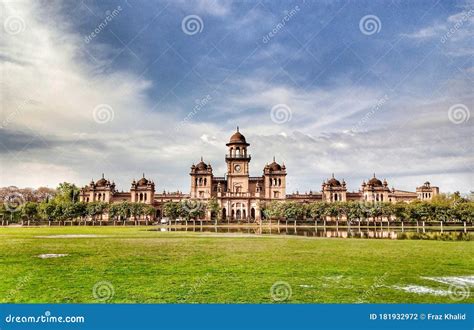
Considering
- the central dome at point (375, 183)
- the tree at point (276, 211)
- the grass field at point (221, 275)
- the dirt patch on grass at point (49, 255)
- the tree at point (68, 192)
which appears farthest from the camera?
the central dome at point (375, 183)

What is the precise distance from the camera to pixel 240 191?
72375 mm

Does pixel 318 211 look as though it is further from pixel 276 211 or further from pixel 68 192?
pixel 68 192

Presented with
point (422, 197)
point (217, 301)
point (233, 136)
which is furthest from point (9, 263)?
point (422, 197)

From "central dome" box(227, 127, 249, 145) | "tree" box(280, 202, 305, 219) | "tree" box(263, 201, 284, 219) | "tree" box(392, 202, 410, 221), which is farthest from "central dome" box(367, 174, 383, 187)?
"tree" box(263, 201, 284, 219)

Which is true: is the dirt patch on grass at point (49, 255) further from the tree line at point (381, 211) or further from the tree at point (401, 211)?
the tree at point (401, 211)

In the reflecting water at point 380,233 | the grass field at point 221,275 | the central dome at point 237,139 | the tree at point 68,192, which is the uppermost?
the central dome at point 237,139

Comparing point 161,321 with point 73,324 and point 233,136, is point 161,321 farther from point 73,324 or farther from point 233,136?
point 233,136

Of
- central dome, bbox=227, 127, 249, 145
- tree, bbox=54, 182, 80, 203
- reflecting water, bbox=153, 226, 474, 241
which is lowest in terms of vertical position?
reflecting water, bbox=153, 226, 474, 241

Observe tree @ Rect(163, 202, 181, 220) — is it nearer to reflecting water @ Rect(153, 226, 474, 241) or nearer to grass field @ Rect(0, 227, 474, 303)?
reflecting water @ Rect(153, 226, 474, 241)

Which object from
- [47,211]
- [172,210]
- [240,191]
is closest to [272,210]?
[172,210]

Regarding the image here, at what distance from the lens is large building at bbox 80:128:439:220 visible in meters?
70.2

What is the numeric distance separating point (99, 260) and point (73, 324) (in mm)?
4495

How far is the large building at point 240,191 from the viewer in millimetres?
70188

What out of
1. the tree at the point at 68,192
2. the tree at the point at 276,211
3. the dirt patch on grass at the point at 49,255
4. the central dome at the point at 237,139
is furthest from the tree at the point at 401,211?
the tree at the point at 68,192
